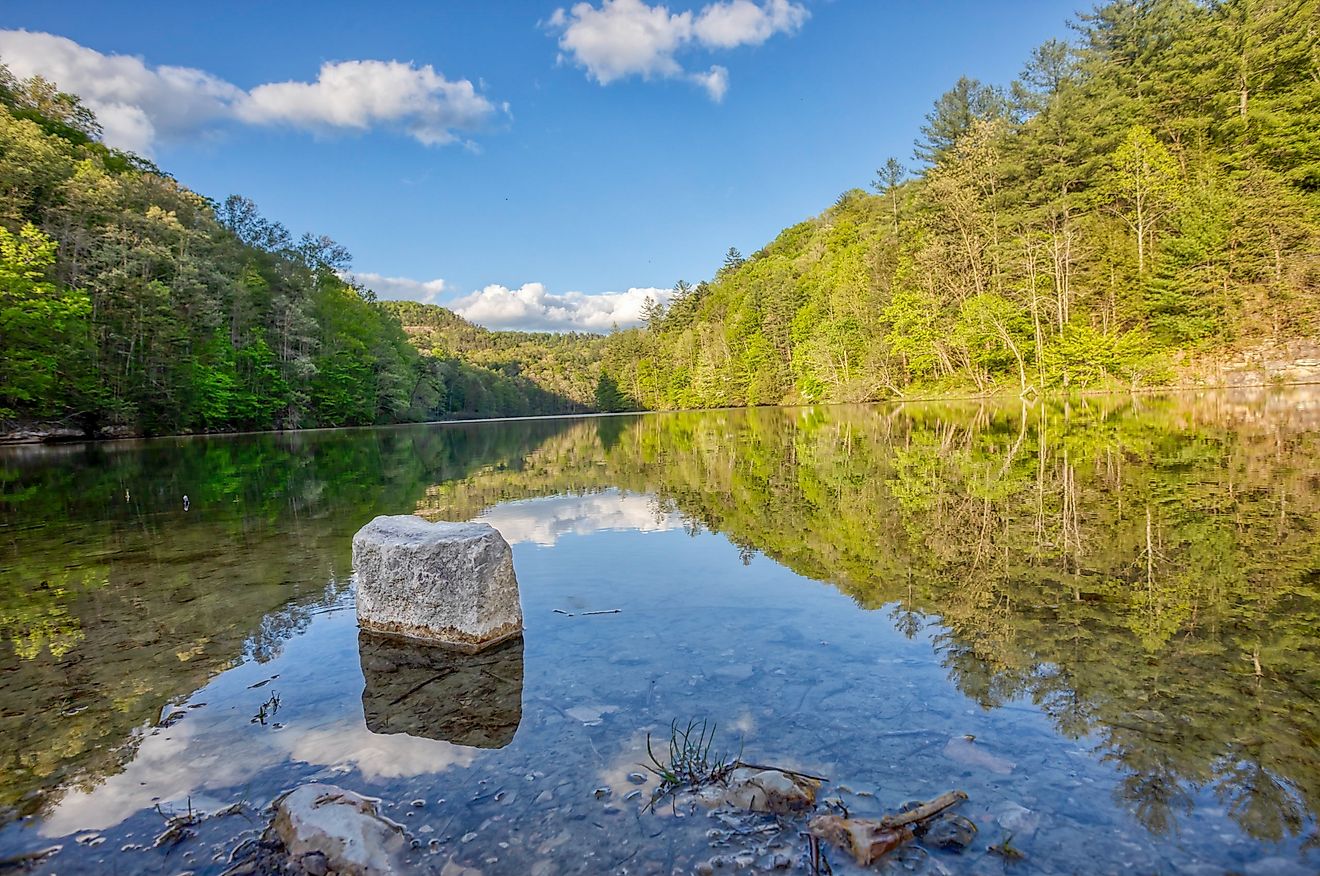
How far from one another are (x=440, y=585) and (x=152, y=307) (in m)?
48.0

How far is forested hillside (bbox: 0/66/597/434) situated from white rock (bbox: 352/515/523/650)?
120ft

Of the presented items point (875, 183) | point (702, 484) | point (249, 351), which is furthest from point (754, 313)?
point (702, 484)

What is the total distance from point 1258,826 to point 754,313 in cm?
8876

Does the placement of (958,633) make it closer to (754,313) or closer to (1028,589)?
(1028,589)

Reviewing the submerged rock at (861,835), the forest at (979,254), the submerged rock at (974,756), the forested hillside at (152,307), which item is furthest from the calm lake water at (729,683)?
the forest at (979,254)

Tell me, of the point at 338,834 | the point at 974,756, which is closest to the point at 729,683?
the point at 974,756

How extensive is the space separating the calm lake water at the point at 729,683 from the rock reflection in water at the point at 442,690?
3 centimetres

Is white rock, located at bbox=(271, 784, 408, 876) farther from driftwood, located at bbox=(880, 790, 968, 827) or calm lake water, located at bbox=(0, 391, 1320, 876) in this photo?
driftwood, located at bbox=(880, 790, 968, 827)

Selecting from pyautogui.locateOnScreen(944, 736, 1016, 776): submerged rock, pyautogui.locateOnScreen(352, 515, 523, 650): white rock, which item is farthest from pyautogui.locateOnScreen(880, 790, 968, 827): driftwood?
pyautogui.locateOnScreen(352, 515, 523, 650): white rock

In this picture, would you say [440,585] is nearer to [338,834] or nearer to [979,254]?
[338,834]

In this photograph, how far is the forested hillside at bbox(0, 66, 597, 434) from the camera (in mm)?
32656

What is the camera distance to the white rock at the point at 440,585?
4.96 m

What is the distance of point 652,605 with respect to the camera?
5.98 metres

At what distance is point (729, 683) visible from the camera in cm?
412
